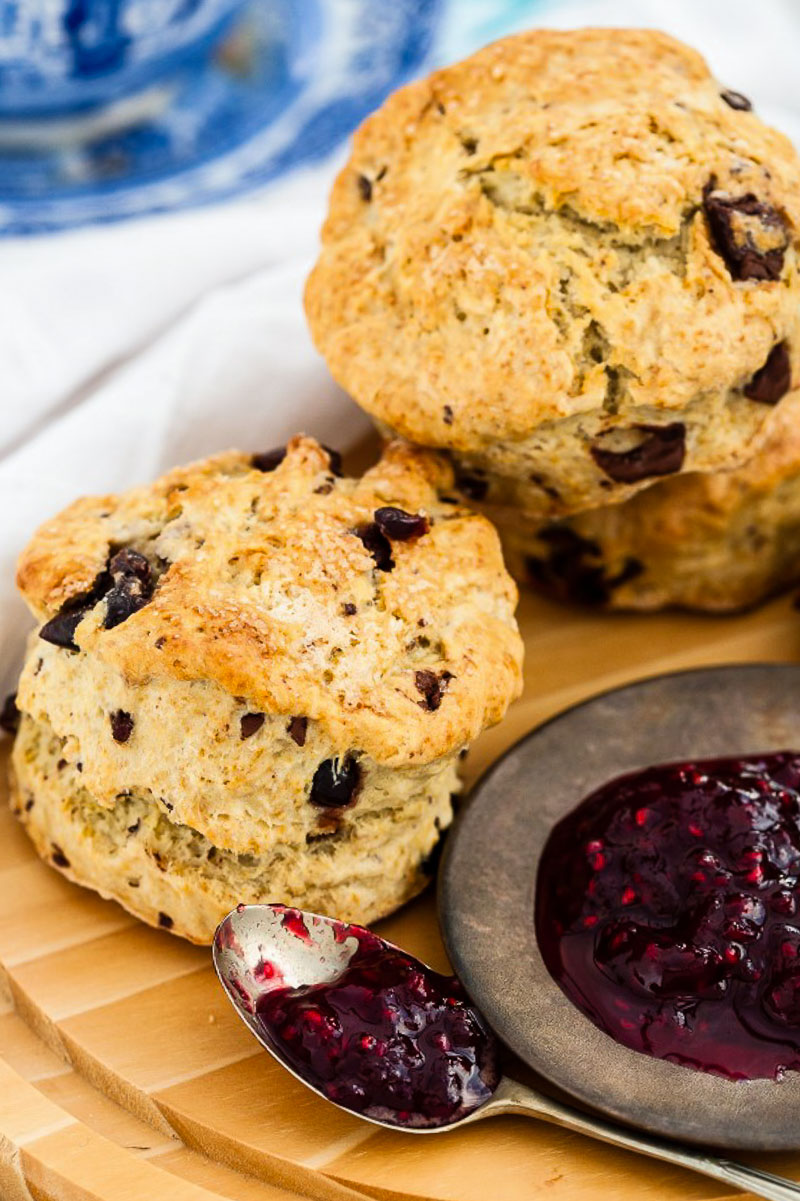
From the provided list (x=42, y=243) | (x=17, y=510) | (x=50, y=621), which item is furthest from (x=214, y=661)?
(x=42, y=243)

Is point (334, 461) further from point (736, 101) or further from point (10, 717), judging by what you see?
point (736, 101)

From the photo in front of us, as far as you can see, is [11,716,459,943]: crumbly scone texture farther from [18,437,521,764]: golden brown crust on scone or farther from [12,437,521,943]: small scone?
[18,437,521,764]: golden brown crust on scone

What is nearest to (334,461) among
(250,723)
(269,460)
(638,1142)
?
(269,460)

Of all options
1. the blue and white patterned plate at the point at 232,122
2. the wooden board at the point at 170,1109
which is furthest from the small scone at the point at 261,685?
the blue and white patterned plate at the point at 232,122

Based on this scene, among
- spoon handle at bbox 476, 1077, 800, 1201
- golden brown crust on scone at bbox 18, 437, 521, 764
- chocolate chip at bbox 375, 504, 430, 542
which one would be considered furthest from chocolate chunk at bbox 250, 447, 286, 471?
spoon handle at bbox 476, 1077, 800, 1201

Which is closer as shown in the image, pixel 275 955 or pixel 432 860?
pixel 275 955

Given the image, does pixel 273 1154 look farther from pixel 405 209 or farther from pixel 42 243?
pixel 42 243
